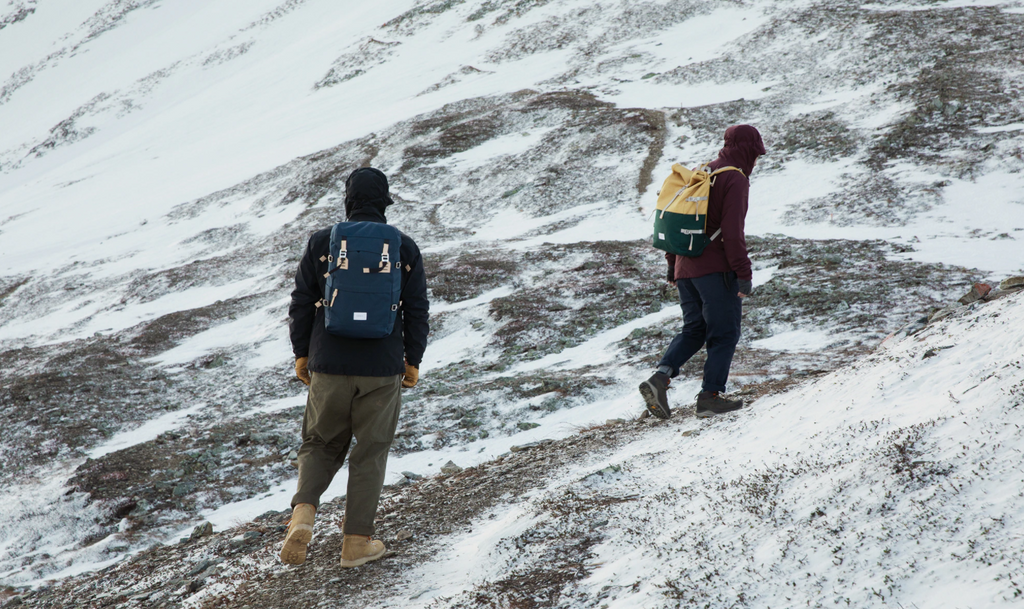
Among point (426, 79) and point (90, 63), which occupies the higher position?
point (90, 63)

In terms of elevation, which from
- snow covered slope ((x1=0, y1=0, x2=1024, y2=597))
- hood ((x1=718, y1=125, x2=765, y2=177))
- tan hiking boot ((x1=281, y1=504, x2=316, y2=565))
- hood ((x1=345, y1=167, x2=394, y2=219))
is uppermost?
hood ((x1=345, y1=167, x2=394, y2=219))

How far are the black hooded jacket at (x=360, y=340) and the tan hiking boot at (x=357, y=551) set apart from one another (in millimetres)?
1452

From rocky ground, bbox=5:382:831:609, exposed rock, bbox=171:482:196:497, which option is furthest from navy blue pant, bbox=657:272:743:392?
exposed rock, bbox=171:482:196:497

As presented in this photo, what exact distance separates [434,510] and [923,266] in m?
14.8

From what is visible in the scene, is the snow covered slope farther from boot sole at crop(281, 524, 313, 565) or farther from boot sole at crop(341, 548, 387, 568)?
boot sole at crop(281, 524, 313, 565)

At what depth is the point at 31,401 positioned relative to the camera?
16.7 metres

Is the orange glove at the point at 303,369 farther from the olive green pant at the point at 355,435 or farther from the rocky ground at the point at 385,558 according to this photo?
the rocky ground at the point at 385,558

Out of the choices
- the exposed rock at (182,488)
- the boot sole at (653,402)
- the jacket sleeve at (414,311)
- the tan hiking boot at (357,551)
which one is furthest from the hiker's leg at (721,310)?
the exposed rock at (182,488)

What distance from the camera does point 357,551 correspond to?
563 centimetres

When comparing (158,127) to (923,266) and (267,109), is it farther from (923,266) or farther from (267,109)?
(923,266)

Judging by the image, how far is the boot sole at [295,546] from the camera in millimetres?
5273

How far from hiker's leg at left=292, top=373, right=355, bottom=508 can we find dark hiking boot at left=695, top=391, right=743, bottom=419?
13.9ft

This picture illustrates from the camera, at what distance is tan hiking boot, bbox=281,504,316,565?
17.3 feet

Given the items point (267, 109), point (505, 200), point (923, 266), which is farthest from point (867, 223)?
point (267, 109)
